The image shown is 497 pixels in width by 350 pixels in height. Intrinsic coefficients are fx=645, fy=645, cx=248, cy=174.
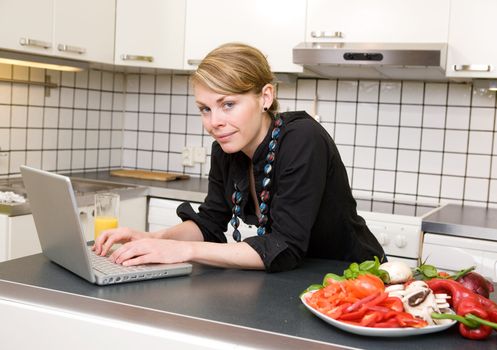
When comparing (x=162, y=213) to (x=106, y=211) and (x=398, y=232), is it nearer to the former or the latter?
(x=398, y=232)

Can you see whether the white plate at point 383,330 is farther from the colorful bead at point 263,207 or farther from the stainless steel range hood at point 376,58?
the stainless steel range hood at point 376,58

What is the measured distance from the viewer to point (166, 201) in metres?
2.91

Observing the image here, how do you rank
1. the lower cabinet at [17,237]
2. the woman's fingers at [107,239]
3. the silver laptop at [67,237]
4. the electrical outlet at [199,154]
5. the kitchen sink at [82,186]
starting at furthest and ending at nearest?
1. the electrical outlet at [199,154]
2. the kitchen sink at [82,186]
3. the lower cabinet at [17,237]
4. the woman's fingers at [107,239]
5. the silver laptop at [67,237]

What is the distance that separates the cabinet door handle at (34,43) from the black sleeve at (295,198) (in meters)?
1.46

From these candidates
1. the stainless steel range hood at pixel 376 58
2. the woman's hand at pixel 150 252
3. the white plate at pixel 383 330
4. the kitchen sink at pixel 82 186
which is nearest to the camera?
the white plate at pixel 383 330

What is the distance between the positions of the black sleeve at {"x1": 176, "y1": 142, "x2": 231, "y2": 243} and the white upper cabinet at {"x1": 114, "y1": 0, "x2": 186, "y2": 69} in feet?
4.73

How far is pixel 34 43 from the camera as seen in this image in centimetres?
258

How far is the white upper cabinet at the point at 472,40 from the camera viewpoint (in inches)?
99.0

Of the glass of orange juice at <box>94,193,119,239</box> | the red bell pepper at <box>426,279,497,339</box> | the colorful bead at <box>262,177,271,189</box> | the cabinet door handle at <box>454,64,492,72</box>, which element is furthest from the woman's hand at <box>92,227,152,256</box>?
the cabinet door handle at <box>454,64,492,72</box>

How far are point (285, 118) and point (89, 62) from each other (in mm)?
1680

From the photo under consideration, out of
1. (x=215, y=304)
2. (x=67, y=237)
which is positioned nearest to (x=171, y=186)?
A: (x=67, y=237)

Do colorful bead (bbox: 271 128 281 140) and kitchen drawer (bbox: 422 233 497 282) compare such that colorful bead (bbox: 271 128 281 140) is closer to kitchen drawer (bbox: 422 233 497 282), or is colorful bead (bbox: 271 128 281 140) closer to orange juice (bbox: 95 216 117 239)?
orange juice (bbox: 95 216 117 239)

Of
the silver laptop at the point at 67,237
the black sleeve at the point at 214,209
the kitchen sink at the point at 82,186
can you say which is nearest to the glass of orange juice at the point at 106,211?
the black sleeve at the point at 214,209

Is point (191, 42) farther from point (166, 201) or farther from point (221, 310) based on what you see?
point (221, 310)
